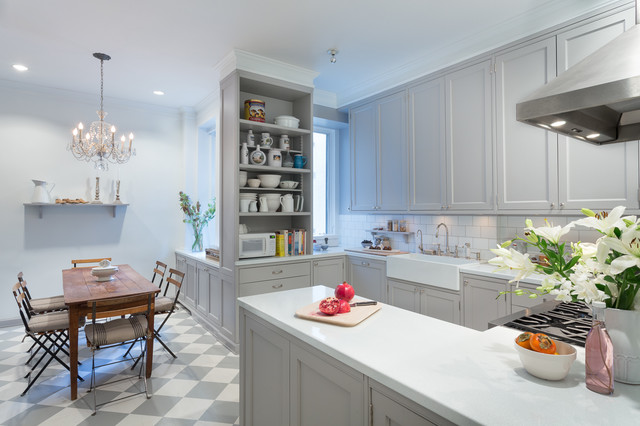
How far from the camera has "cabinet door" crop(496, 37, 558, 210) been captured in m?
2.79

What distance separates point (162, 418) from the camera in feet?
8.09

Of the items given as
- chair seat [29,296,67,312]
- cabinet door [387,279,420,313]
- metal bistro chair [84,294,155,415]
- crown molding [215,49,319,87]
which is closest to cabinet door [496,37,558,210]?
cabinet door [387,279,420,313]

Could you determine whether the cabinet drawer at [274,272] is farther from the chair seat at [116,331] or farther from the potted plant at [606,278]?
the potted plant at [606,278]

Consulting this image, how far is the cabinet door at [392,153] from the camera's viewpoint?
156 inches

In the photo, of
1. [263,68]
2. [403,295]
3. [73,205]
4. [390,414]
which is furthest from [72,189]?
[390,414]

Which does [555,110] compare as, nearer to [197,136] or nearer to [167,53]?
[167,53]

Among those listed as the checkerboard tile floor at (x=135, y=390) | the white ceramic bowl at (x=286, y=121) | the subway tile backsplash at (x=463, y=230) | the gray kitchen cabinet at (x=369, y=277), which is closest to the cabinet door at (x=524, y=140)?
the subway tile backsplash at (x=463, y=230)

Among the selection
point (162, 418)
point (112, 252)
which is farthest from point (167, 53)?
point (162, 418)

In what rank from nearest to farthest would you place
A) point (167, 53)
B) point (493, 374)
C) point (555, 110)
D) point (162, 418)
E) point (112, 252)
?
point (493, 374) < point (555, 110) < point (162, 418) < point (167, 53) < point (112, 252)

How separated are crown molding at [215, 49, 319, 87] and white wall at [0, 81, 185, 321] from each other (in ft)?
6.17

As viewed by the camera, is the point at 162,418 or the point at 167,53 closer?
the point at 162,418

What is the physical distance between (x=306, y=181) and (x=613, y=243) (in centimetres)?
358

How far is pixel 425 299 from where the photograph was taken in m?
3.40

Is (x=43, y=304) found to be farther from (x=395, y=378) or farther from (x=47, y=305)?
(x=395, y=378)
